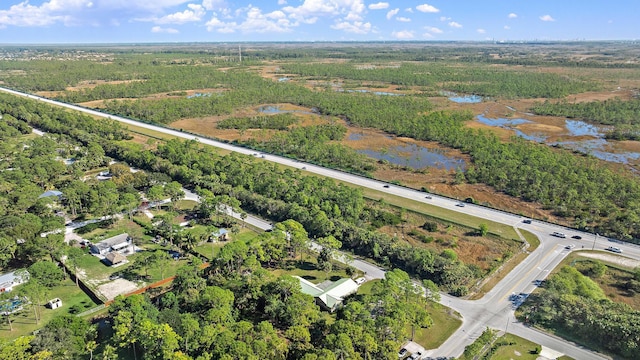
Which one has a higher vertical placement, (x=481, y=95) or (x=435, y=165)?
(x=481, y=95)

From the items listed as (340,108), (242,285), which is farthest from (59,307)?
(340,108)

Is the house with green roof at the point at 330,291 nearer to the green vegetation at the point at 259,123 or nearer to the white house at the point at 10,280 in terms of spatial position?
the white house at the point at 10,280

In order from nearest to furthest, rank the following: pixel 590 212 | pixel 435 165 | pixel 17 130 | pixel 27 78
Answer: pixel 590 212 < pixel 435 165 < pixel 17 130 < pixel 27 78

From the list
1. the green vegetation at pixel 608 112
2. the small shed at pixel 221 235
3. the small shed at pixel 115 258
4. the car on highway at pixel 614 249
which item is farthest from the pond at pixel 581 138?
the small shed at pixel 115 258

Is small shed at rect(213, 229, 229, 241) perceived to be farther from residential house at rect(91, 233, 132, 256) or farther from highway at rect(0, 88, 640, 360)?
highway at rect(0, 88, 640, 360)

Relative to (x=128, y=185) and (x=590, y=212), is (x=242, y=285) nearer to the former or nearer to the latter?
(x=128, y=185)
